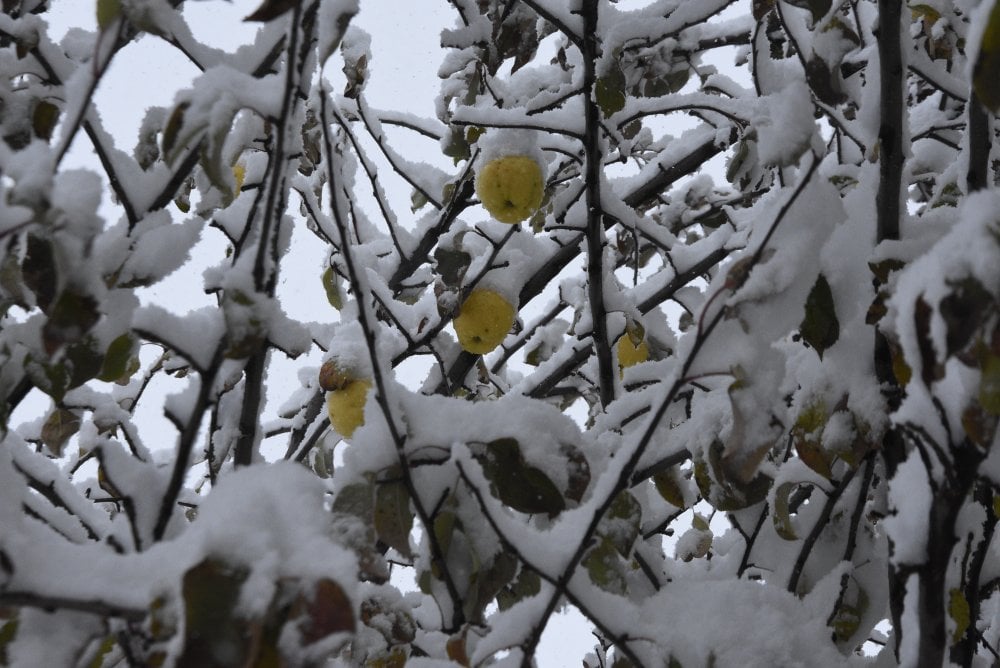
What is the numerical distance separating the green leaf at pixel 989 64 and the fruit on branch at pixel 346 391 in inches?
39.5

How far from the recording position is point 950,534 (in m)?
0.69

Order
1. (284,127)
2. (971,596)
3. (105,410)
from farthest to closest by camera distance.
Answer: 1. (105,410)
2. (971,596)
3. (284,127)

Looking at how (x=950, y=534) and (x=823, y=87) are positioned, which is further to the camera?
(x=823, y=87)

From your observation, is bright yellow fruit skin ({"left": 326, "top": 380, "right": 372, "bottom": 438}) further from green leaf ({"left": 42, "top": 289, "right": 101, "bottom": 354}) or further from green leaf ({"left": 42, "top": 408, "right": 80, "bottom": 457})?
green leaf ({"left": 42, "top": 289, "right": 101, "bottom": 354})

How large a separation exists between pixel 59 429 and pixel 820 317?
3.49ft

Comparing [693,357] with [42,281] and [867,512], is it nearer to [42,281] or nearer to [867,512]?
[42,281]

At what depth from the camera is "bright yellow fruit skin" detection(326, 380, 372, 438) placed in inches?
55.0

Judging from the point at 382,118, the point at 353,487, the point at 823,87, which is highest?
the point at 382,118

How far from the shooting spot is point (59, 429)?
131cm

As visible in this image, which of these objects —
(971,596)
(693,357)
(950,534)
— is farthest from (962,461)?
(971,596)

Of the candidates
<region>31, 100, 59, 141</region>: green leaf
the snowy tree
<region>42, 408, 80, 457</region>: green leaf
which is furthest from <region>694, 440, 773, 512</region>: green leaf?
<region>42, 408, 80, 457</region>: green leaf

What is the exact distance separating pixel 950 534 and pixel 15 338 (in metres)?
0.82

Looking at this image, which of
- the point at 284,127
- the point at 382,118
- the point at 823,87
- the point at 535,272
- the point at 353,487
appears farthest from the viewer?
the point at 382,118

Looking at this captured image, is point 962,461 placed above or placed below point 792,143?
below
